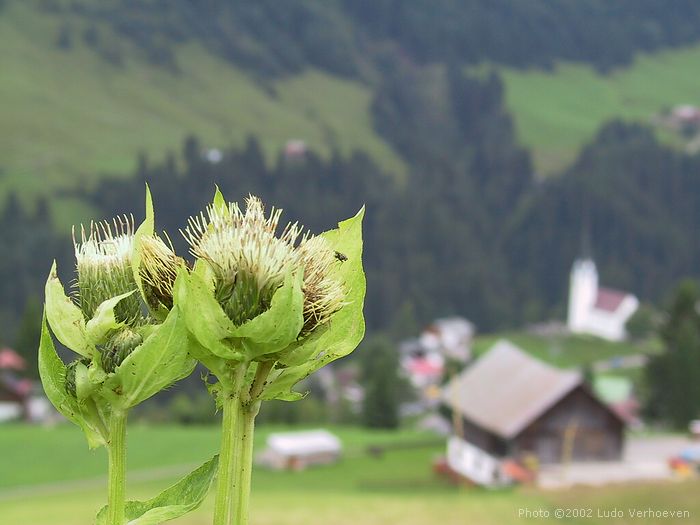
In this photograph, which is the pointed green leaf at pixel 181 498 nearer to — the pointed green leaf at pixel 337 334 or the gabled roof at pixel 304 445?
the pointed green leaf at pixel 337 334

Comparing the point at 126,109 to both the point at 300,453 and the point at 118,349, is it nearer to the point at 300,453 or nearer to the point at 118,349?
the point at 300,453

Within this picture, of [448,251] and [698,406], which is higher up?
[448,251]

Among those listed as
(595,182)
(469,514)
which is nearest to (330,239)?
(469,514)

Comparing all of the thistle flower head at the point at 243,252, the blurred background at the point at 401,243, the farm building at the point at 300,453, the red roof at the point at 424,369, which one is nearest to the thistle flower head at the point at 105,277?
the thistle flower head at the point at 243,252

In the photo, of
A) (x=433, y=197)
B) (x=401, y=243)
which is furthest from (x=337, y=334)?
(x=433, y=197)

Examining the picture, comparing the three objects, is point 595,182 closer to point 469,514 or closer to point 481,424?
point 481,424

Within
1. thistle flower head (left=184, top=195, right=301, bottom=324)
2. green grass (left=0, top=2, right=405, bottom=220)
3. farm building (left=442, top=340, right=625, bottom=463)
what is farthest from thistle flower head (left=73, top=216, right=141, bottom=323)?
green grass (left=0, top=2, right=405, bottom=220)

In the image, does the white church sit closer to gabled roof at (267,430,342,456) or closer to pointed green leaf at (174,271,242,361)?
gabled roof at (267,430,342,456)

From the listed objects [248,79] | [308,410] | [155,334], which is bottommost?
[155,334]
